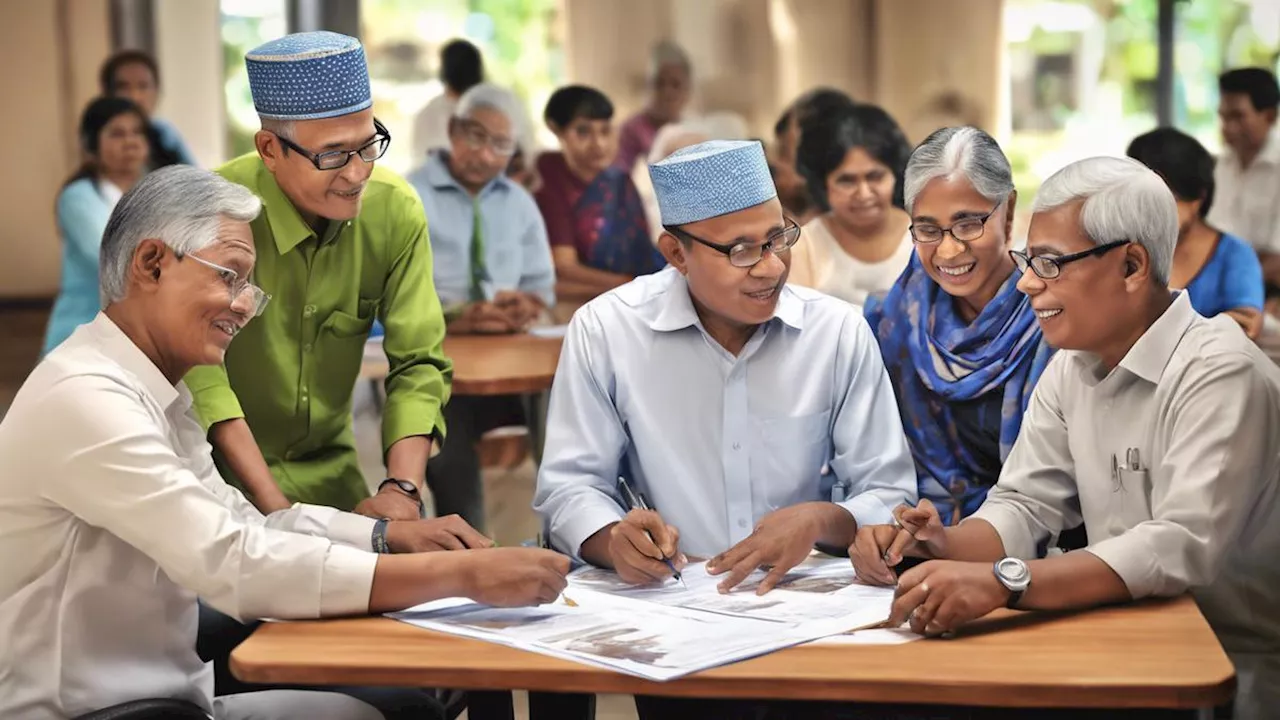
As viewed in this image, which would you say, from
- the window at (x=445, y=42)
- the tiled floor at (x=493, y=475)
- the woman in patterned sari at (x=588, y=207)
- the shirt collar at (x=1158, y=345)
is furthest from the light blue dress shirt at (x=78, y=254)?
the shirt collar at (x=1158, y=345)

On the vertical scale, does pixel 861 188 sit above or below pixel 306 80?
below

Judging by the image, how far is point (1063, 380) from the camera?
259cm

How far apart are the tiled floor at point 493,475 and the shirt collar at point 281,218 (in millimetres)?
1515

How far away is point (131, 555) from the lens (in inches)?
88.9

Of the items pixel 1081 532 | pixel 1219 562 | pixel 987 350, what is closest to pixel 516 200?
pixel 987 350

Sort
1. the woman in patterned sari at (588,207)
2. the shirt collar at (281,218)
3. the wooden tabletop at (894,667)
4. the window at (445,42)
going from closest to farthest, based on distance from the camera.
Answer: the wooden tabletop at (894,667) < the shirt collar at (281,218) < the woman in patterned sari at (588,207) < the window at (445,42)

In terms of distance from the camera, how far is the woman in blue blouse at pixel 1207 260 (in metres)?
4.76

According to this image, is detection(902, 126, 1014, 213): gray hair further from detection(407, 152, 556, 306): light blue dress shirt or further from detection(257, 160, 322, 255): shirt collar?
detection(407, 152, 556, 306): light blue dress shirt

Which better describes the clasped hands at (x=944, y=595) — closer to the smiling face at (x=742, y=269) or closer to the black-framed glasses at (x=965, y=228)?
the smiling face at (x=742, y=269)

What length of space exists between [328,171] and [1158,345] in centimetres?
151

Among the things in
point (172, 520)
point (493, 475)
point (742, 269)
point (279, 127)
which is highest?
point (279, 127)

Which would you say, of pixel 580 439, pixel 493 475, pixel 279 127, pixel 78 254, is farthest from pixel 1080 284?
pixel 493 475

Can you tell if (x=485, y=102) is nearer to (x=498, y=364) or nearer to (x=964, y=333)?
(x=498, y=364)

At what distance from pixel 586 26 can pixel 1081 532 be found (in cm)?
767
